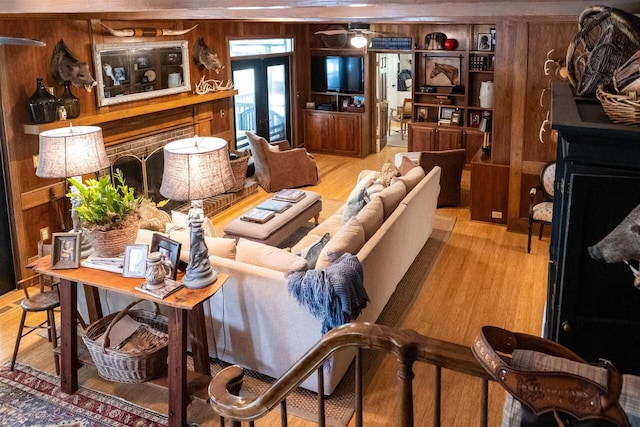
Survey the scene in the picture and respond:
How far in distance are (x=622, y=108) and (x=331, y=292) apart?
2.07 m

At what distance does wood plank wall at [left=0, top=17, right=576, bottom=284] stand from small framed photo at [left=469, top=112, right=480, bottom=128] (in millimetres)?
2650

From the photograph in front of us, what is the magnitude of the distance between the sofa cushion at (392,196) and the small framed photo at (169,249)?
6.87 ft

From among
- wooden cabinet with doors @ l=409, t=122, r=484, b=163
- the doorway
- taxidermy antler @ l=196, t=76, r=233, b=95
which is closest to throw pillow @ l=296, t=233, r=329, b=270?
taxidermy antler @ l=196, t=76, r=233, b=95

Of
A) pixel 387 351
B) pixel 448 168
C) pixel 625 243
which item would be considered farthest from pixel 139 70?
pixel 625 243

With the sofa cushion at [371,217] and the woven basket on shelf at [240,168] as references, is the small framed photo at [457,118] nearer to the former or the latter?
the woven basket on shelf at [240,168]

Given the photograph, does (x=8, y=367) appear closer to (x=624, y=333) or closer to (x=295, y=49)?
(x=624, y=333)

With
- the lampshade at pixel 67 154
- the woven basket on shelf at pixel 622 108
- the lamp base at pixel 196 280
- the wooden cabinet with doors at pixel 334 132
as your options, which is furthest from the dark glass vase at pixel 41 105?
the wooden cabinet with doors at pixel 334 132

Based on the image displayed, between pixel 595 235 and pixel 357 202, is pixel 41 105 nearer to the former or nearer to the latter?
pixel 357 202

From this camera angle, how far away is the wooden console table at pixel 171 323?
10.7 feet

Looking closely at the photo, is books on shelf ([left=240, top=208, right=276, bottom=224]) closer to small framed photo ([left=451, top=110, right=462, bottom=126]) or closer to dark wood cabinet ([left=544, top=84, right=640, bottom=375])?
dark wood cabinet ([left=544, top=84, right=640, bottom=375])

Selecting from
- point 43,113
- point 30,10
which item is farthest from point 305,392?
point 43,113

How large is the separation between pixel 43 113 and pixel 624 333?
489 cm

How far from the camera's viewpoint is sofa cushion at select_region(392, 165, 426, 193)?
570 centimetres

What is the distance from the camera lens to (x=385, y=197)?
507 centimetres
